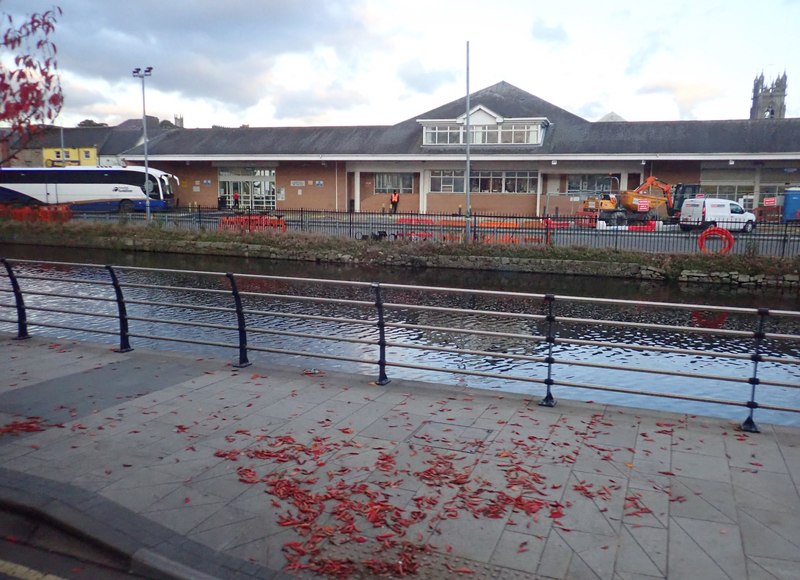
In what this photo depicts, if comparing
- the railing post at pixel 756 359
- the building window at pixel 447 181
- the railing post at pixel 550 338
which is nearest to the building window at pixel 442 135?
the building window at pixel 447 181

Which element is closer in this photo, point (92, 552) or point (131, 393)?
point (92, 552)

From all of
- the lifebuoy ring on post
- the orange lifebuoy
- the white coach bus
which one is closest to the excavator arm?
the lifebuoy ring on post

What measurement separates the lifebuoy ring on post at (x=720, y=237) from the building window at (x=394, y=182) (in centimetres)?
2641

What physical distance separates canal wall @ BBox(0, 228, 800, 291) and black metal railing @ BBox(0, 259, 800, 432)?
19.6ft

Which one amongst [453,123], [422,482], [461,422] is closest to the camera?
[422,482]

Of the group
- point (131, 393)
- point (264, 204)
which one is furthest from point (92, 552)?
point (264, 204)

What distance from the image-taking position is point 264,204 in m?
52.9

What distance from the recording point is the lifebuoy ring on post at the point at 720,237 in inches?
969

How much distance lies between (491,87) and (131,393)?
48.6 meters

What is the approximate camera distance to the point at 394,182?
4975cm

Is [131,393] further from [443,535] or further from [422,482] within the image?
[443,535]

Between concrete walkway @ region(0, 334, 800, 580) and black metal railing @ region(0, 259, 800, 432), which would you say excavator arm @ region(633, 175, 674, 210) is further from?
concrete walkway @ region(0, 334, 800, 580)

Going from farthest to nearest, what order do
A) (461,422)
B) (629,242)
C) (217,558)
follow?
1. (629,242)
2. (461,422)
3. (217,558)

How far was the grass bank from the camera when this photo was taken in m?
23.6
